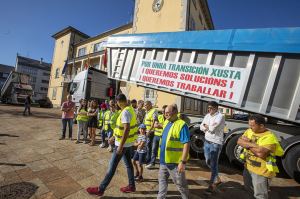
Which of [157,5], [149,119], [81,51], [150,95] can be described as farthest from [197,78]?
[81,51]

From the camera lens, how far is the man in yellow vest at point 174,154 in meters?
2.75

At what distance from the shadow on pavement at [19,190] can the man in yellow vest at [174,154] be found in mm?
2265

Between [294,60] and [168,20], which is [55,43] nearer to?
[168,20]

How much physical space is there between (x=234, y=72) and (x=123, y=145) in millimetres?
2963

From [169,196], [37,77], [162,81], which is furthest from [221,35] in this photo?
[37,77]

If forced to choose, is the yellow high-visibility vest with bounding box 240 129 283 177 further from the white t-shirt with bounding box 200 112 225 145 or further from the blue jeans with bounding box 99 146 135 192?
the blue jeans with bounding box 99 146 135 192

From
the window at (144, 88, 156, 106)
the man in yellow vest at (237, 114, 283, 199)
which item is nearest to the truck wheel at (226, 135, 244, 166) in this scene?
the man in yellow vest at (237, 114, 283, 199)

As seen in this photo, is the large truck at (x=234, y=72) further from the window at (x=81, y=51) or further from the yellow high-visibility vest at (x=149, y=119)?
the window at (x=81, y=51)

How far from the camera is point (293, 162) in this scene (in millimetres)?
4383

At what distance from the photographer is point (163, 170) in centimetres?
291

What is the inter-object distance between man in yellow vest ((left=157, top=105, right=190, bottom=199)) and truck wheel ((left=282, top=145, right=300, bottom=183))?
3.16 meters

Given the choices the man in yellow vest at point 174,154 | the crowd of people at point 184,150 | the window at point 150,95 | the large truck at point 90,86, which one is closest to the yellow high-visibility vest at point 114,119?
the crowd of people at point 184,150

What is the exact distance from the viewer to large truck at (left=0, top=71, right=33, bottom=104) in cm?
2473

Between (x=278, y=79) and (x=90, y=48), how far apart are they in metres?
28.9
